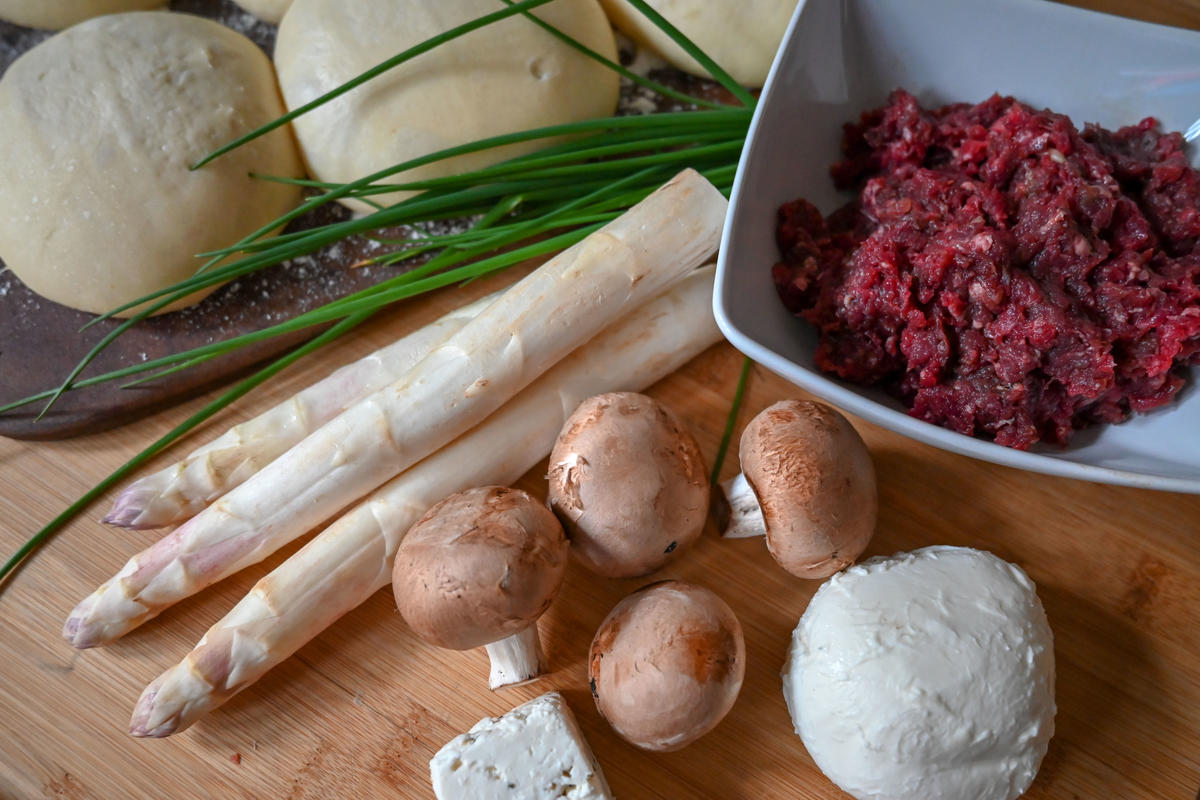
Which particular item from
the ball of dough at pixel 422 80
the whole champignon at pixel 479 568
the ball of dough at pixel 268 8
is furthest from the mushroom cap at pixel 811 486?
the ball of dough at pixel 268 8

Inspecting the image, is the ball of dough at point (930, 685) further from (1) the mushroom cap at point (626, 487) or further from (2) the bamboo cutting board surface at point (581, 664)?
(1) the mushroom cap at point (626, 487)

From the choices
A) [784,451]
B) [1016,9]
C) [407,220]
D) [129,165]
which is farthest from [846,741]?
[129,165]

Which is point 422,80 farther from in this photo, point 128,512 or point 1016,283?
point 1016,283

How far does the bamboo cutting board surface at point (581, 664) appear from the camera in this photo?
1341 mm

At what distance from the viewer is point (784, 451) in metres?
1.28

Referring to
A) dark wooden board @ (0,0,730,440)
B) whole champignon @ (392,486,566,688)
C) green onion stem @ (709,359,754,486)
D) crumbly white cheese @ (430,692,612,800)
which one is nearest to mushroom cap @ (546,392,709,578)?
whole champignon @ (392,486,566,688)

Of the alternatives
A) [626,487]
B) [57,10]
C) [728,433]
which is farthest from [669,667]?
[57,10]

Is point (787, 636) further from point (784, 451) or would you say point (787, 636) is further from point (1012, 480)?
point (1012, 480)

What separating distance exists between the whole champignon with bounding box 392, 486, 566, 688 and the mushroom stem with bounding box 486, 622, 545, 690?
2cm

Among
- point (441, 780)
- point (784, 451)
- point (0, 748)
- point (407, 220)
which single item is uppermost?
point (407, 220)

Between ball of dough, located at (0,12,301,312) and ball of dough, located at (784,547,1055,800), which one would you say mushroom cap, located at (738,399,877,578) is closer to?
ball of dough, located at (784,547,1055,800)

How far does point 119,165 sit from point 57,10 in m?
0.53

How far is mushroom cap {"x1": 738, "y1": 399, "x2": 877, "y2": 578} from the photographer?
126 cm

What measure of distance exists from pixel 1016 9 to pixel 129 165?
1616 mm
